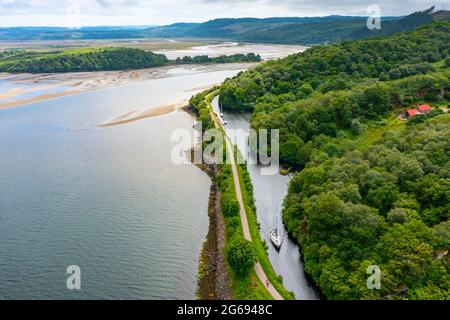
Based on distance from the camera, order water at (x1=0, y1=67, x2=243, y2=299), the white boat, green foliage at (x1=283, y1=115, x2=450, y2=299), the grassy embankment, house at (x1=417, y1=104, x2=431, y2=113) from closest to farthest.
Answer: green foliage at (x1=283, y1=115, x2=450, y2=299) < the grassy embankment < water at (x1=0, y1=67, x2=243, y2=299) < the white boat < house at (x1=417, y1=104, x2=431, y2=113)

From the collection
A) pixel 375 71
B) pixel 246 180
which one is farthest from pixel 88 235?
pixel 375 71

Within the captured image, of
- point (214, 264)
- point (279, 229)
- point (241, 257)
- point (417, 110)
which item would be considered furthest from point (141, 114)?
point (241, 257)

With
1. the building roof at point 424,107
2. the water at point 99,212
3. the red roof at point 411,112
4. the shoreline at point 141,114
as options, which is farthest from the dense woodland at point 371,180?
the shoreline at point 141,114

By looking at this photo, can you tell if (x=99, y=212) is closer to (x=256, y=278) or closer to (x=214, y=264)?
(x=214, y=264)

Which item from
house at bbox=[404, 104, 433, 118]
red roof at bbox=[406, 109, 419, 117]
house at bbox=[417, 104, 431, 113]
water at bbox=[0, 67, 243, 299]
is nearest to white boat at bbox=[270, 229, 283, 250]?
water at bbox=[0, 67, 243, 299]

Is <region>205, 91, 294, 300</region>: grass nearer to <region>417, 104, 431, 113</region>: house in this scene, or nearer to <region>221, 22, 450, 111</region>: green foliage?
<region>417, 104, 431, 113</region>: house
